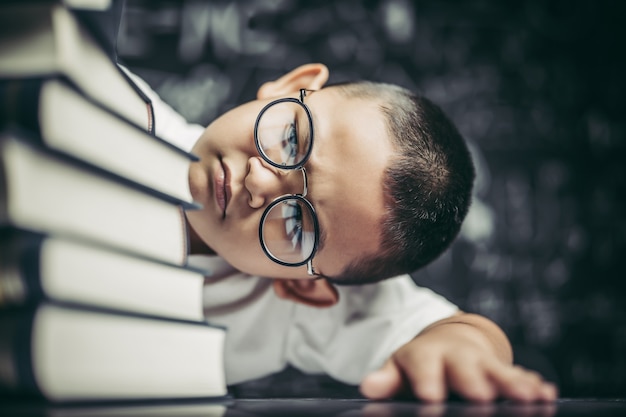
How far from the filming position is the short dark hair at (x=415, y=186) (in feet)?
2.32

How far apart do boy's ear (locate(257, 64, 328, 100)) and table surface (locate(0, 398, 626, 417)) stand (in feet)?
1.76

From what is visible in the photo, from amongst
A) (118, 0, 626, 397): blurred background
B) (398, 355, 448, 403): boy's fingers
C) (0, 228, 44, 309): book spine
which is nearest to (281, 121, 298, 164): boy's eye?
(398, 355, 448, 403): boy's fingers

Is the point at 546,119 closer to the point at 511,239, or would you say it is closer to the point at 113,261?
the point at 511,239

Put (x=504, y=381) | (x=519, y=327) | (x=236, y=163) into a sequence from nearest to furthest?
(x=504, y=381) → (x=236, y=163) → (x=519, y=327)

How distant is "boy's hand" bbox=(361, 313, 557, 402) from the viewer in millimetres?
388

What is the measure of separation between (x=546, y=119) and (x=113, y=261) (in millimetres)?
1216

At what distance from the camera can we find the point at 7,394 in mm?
302

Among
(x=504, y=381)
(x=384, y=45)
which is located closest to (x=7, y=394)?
(x=504, y=381)

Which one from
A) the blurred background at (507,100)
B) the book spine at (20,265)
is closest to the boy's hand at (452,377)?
the book spine at (20,265)

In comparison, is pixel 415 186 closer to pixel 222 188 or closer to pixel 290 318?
pixel 222 188

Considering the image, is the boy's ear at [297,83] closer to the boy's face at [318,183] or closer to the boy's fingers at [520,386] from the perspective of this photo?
the boy's face at [318,183]

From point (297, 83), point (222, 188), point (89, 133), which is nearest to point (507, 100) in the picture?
point (297, 83)

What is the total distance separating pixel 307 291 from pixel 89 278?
546mm

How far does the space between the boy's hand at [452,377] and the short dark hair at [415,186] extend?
273 mm
